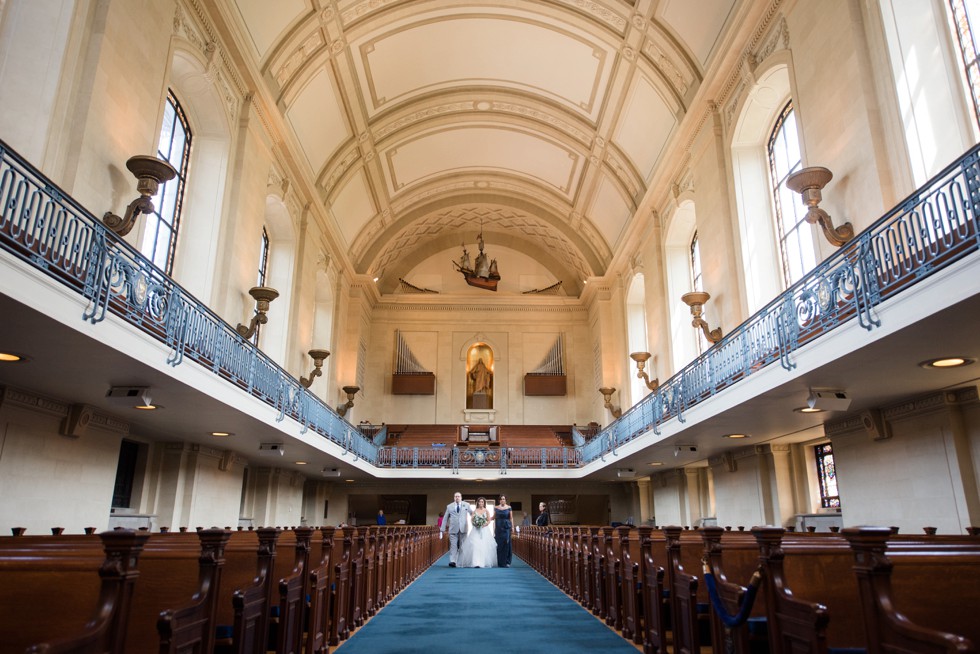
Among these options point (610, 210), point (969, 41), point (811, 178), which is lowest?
point (811, 178)

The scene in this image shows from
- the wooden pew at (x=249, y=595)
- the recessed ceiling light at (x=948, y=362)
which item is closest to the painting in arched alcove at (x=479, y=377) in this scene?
the recessed ceiling light at (x=948, y=362)

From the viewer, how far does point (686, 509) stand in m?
16.8

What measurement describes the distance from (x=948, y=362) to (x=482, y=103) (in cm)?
1574

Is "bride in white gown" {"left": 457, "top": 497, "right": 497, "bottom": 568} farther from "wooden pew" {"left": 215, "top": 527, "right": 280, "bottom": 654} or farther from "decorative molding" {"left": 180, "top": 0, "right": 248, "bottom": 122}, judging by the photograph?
"decorative molding" {"left": 180, "top": 0, "right": 248, "bottom": 122}

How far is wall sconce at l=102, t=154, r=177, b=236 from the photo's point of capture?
26.3 feet

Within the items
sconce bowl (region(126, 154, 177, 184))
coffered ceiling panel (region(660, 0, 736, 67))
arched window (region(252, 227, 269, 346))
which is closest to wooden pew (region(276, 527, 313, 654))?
sconce bowl (region(126, 154, 177, 184))

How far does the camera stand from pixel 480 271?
25.9 m

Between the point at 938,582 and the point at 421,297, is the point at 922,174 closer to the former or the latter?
the point at 938,582

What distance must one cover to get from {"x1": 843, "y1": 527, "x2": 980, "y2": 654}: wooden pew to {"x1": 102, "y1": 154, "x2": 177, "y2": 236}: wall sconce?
8.11 metres

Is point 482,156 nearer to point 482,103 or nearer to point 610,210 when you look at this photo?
point 482,103

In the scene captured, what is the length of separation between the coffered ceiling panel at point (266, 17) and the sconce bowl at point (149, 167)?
543 centimetres

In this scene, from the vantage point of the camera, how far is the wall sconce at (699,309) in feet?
41.3

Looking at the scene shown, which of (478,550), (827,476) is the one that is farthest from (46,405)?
(827,476)

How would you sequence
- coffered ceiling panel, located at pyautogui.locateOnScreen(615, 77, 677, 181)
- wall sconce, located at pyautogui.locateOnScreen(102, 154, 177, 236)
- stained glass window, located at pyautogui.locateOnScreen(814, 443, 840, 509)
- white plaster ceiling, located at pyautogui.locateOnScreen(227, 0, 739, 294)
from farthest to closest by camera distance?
coffered ceiling panel, located at pyautogui.locateOnScreen(615, 77, 677, 181), white plaster ceiling, located at pyautogui.locateOnScreen(227, 0, 739, 294), stained glass window, located at pyautogui.locateOnScreen(814, 443, 840, 509), wall sconce, located at pyautogui.locateOnScreen(102, 154, 177, 236)
